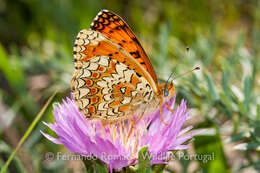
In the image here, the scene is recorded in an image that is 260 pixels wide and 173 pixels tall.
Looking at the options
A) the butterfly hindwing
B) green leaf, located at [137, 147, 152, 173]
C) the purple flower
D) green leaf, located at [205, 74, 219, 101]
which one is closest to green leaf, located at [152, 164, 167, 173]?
the purple flower

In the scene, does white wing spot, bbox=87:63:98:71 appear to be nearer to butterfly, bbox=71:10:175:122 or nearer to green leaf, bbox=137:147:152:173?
butterfly, bbox=71:10:175:122

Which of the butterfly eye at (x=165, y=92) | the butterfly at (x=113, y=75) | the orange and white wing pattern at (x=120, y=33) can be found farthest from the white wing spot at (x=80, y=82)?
the butterfly eye at (x=165, y=92)

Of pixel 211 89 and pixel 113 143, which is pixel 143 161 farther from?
pixel 211 89

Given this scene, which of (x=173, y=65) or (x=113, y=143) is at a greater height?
(x=173, y=65)

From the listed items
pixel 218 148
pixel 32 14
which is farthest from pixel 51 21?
pixel 218 148

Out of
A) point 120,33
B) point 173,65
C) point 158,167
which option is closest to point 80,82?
point 120,33

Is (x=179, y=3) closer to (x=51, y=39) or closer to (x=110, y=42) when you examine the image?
(x=51, y=39)

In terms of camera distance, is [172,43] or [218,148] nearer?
[218,148]
